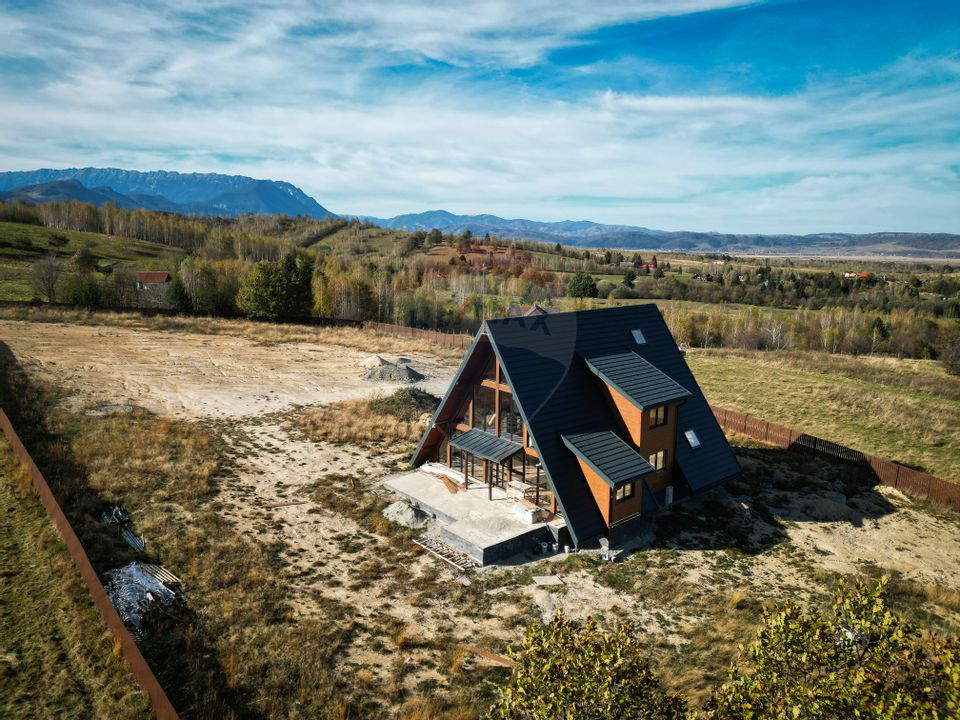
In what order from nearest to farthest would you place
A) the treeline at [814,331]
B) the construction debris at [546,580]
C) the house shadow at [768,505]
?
1. the construction debris at [546,580]
2. the house shadow at [768,505]
3. the treeline at [814,331]

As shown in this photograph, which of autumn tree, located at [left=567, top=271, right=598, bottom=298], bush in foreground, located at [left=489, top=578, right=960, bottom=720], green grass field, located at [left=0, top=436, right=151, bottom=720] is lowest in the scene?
green grass field, located at [left=0, top=436, right=151, bottom=720]

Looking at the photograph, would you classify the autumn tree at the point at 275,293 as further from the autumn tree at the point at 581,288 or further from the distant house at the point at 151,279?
the autumn tree at the point at 581,288

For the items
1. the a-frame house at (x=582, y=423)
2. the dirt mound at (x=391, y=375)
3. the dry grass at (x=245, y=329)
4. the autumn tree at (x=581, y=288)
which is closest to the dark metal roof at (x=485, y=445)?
the a-frame house at (x=582, y=423)

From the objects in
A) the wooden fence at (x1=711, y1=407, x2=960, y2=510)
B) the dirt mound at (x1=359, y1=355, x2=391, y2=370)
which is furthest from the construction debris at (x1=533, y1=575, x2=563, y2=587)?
the dirt mound at (x1=359, y1=355, x2=391, y2=370)

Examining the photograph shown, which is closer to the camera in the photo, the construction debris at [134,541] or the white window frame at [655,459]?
the construction debris at [134,541]

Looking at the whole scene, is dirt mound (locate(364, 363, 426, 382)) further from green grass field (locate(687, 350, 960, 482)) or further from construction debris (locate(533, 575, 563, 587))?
construction debris (locate(533, 575, 563, 587))

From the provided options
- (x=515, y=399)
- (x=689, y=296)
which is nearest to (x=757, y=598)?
(x=515, y=399)

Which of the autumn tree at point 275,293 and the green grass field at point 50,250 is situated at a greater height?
the green grass field at point 50,250
